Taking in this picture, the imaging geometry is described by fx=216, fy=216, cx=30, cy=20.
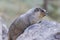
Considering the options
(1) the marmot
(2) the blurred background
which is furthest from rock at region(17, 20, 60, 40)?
(2) the blurred background

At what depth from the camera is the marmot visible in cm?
284

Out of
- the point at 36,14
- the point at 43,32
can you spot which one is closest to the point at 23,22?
the point at 36,14

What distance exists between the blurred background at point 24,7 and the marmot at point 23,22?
6036 mm

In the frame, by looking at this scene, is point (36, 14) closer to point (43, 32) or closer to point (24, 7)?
point (43, 32)

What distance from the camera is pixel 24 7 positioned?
392 inches

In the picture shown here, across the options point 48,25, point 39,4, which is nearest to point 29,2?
point 39,4

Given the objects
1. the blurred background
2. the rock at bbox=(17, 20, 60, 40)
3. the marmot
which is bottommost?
the rock at bbox=(17, 20, 60, 40)

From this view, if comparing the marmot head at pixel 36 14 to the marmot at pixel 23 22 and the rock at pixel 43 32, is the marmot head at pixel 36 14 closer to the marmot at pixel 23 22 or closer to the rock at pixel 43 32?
the marmot at pixel 23 22

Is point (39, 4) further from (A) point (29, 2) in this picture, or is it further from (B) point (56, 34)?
(B) point (56, 34)

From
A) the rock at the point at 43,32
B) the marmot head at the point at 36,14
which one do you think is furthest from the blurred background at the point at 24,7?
the rock at the point at 43,32

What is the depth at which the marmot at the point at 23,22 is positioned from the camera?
9.31 feet

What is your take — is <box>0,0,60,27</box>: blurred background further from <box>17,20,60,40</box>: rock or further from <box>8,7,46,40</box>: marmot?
<box>17,20,60,40</box>: rock

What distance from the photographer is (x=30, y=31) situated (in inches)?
81.9

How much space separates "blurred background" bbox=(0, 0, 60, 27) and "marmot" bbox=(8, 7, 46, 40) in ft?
19.8
